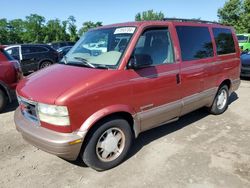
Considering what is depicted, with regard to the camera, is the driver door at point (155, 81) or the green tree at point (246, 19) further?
the green tree at point (246, 19)

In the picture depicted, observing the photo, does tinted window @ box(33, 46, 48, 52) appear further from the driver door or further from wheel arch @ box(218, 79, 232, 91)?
the driver door

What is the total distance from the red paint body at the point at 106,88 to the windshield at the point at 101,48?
0.12 m

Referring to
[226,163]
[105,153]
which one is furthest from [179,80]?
[105,153]

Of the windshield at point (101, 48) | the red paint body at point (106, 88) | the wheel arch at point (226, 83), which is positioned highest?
the windshield at point (101, 48)

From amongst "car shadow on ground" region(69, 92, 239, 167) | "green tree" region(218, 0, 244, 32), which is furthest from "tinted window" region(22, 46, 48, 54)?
"green tree" region(218, 0, 244, 32)

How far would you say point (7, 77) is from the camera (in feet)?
20.4

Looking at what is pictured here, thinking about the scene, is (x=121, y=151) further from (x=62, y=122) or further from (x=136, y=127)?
(x=62, y=122)

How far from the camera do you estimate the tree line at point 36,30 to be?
7138 cm

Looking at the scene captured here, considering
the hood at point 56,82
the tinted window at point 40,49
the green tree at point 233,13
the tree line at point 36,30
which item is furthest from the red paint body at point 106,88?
the tree line at point 36,30

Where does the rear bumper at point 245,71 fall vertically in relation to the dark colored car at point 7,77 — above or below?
below

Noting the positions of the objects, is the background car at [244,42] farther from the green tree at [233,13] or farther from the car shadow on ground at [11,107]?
the green tree at [233,13]

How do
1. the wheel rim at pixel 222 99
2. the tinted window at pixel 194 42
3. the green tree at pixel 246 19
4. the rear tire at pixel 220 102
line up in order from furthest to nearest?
the green tree at pixel 246 19, the wheel rim at pixel 222 99, the rear tire at pixel 220 102, the tinted window at pixel 194 42

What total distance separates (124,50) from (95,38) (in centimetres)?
97

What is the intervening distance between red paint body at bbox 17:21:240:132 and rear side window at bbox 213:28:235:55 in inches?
48.5
